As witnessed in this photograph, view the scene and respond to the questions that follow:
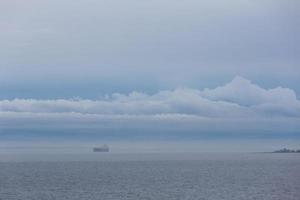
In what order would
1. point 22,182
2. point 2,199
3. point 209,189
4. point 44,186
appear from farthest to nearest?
point 22,182 < point 44,186 < point 209,189 < point 2,199

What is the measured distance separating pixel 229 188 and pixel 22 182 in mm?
32470

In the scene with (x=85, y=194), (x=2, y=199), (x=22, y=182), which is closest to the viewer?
(x=2, y=199)

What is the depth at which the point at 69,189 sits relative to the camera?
87.1 meters

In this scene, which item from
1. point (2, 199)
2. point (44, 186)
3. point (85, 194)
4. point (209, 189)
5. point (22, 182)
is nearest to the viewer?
point (2, 199)

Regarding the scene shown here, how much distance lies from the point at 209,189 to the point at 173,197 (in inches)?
418

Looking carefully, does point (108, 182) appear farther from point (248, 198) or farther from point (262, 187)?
point (248, 198)

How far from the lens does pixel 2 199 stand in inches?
2960

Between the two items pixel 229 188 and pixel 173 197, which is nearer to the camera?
pixel 173 197

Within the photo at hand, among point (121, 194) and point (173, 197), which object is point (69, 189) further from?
point (173, 197)

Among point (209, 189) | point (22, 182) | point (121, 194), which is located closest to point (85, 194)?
point (121, 194)

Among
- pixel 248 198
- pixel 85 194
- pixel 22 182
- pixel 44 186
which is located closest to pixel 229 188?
pixel 248 198

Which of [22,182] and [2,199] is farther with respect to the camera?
[22,182]

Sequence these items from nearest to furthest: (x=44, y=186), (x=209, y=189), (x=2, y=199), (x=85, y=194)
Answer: (x=2, y=199)
(x=85, y=194)
(x=209, y=189)
(x=44, y=186)

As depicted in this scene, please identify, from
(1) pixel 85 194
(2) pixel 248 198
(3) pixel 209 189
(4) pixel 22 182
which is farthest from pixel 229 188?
(4) pixel 22 182
